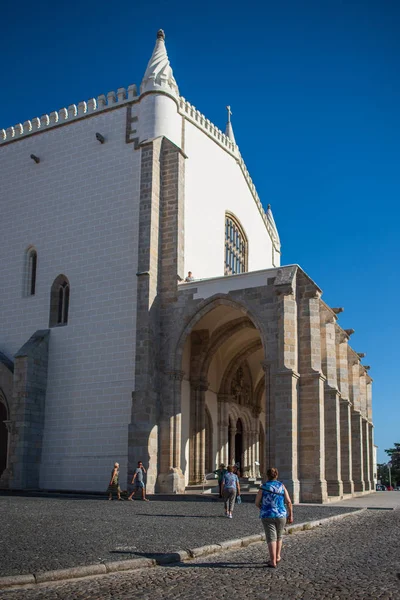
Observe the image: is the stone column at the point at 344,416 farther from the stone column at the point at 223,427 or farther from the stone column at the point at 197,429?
the stone column at the point at 197,429

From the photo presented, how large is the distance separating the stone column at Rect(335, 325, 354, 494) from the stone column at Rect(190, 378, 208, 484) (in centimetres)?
587

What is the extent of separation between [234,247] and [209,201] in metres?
3.57

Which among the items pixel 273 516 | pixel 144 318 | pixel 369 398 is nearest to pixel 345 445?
pixel 144 318

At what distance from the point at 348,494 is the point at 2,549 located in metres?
19.6

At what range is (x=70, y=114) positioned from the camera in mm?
28344

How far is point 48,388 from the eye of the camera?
25.6 meters

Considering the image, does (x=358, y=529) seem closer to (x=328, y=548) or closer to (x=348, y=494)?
(x=328, y=548)

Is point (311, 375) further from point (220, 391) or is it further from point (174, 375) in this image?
point (220, 391)

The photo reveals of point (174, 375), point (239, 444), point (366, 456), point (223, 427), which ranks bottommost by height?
point (366, 456)

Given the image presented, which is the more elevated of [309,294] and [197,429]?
[309,294]

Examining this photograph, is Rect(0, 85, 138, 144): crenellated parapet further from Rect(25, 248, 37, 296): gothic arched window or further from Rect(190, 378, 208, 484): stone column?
Rect(190, 378, 208, 484): stone column

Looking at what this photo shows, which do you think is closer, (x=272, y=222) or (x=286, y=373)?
(x=286, y=373)

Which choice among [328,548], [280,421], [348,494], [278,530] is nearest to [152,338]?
[280,421]

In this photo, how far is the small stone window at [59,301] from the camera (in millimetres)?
26359
